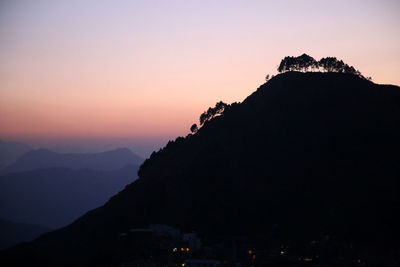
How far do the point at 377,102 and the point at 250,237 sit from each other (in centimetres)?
5051

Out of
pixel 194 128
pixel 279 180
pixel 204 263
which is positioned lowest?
pixel 204 263

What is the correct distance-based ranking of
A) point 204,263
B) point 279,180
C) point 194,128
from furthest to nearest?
point 194,128, point 279,180, point 204,263

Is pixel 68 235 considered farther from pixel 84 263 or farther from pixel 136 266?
pixel 136 266

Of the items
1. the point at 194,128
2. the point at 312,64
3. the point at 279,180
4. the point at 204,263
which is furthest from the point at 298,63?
the point at 204,263

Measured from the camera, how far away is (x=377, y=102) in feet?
363

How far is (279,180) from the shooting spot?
91.9 meters

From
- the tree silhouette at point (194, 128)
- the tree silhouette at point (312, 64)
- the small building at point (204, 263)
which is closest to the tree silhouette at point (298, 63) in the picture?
the tree silhouette at point (312, 64)

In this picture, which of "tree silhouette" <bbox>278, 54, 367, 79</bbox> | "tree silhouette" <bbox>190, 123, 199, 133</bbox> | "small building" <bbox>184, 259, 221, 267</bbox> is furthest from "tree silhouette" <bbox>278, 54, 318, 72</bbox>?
"small building" <bbox>184, 259, 221, 267</bbox>

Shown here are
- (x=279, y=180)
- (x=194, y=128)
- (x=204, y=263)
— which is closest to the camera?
(x=204, y=263)

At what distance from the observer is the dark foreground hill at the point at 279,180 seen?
79.6 metres

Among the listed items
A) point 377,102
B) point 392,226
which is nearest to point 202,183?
point 392,226

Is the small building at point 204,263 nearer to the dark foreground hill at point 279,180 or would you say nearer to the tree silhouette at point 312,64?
the dark foreground hill at point 279,180

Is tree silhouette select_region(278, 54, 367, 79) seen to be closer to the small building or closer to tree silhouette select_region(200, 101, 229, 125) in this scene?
tree silhouette select_region(200, 101, 229, 125)

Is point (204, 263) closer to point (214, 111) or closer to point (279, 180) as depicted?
point (279, 180)
